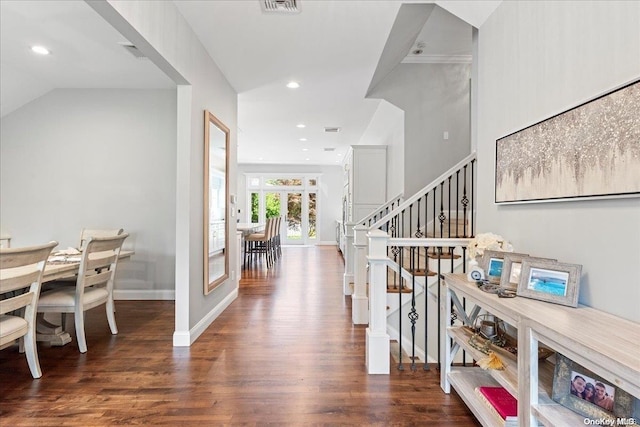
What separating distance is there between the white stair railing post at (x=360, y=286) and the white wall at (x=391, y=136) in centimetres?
130

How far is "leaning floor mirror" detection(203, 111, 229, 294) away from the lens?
3.37 m

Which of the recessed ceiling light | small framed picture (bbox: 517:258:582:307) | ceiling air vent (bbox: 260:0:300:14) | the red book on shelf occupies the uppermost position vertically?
the recessed ceiling light

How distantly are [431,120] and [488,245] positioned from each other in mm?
3054

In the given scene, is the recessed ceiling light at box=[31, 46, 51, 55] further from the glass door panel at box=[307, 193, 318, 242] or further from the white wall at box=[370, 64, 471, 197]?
the glass door panel at box=[307, 193, 318, 242]

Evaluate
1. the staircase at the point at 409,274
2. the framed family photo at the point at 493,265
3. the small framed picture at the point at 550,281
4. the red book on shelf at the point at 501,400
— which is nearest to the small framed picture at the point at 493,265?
the framed family photo at the point at 493,265

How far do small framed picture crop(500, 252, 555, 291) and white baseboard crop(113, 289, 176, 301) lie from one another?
162 inches

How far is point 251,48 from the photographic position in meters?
3.32

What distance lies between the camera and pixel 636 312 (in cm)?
125

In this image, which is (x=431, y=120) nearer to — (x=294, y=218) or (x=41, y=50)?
(x=41, y=50)

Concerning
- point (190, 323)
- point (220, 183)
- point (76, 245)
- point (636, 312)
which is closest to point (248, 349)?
point (190, 323)

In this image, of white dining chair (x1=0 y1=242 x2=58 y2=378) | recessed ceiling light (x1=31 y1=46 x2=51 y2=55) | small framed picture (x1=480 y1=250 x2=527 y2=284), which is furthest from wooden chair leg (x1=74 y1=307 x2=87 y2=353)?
small framed picture (x1=480 y1=250 x2=527 y2=284)

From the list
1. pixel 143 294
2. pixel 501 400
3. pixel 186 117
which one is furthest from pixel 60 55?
pixel 501 400

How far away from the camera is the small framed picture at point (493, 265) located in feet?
6.17

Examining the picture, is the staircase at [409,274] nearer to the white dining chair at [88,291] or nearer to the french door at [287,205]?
the white dining chair at [88,291]
